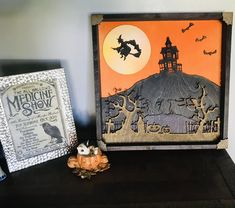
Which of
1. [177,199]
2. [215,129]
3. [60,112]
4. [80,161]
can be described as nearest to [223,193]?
[177,199]

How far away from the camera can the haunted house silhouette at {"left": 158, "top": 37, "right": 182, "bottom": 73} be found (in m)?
1.06

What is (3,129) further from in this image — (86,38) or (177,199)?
(177,199)

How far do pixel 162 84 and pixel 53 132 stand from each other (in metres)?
0.37

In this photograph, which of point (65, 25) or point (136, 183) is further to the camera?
point (65, 25)

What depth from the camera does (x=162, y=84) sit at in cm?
107

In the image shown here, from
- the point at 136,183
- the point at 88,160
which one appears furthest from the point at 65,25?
the point at 136,183

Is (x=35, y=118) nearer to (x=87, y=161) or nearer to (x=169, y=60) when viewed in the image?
(x=87, y=161)

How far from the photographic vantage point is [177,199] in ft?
2.78

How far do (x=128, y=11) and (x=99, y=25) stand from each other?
10cm

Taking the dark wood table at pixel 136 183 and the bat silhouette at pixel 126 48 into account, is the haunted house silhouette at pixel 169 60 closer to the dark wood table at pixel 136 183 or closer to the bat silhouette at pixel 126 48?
the bat silhouette at pixel 126 48

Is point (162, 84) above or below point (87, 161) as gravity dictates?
above

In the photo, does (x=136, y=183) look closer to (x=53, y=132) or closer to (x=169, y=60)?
(x=53, y=132)

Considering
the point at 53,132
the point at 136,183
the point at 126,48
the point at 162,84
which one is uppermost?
the point at 126,48

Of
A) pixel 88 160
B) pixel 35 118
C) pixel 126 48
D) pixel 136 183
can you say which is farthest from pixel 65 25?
pixel 136 183
